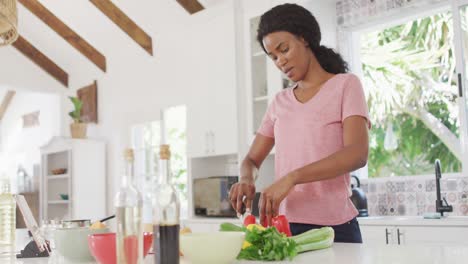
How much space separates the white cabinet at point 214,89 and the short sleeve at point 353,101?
8.90 feet

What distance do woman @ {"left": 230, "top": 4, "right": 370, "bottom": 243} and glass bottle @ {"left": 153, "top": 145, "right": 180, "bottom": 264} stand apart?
1.84 ft

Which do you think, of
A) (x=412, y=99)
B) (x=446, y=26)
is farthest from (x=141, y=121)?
(x=446, y=26)

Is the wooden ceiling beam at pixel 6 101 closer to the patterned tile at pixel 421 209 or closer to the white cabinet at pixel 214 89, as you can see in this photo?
the white cabinet at pixel 214 89

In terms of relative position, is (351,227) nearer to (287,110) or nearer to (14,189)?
(287,110)

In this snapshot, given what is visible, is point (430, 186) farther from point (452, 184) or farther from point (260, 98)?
point (260, 98)

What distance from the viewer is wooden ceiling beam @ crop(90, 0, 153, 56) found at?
19.0ft

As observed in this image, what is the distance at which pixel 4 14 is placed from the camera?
2.37 metres

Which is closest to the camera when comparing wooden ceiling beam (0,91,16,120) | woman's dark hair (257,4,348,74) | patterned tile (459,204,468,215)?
woman's dark hair (257,4,348,74)

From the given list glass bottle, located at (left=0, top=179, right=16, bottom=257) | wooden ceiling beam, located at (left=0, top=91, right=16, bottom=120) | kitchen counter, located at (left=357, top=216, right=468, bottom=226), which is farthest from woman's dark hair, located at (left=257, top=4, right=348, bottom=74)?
wooden ceiling beam, located at (left=0, top=91, right=16, bottom=120)

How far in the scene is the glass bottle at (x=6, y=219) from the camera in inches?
57.6

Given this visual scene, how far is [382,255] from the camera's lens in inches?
49.1

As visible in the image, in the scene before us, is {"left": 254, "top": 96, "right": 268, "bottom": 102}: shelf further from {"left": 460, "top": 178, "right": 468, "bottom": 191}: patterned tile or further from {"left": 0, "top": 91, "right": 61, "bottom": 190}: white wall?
{"left": 0, "top": 91, "right": 61, "bottom": 190}: white wall

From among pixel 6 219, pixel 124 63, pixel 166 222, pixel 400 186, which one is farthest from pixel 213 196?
pixel 166 222

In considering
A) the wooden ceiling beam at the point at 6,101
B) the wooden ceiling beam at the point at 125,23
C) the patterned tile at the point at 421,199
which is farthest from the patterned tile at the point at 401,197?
the wooden ceiling beam at the point at 6,101
